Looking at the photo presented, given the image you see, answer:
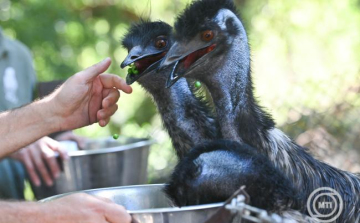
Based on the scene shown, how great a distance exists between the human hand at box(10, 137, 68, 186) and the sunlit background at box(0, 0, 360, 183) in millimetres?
977

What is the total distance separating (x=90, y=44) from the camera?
6617mm

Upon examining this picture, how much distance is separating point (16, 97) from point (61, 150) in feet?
2.71

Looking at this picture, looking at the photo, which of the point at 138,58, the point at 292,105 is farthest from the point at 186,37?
the point at 292,105

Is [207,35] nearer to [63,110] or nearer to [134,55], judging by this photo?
[134,55]

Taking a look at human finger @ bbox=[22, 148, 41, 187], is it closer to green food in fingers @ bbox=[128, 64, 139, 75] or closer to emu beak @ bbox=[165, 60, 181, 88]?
green food in fingers @ bbox=[128, 64, 139, 75]

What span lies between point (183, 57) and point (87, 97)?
1.63ft

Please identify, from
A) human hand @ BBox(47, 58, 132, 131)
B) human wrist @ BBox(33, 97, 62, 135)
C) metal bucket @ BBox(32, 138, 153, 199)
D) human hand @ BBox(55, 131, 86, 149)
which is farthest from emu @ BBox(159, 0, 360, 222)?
human hand @ BBox(55, 131, 86, 149)

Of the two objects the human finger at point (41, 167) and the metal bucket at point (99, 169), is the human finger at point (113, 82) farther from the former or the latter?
the human finger at point (41, 167)

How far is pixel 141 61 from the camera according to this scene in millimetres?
2416

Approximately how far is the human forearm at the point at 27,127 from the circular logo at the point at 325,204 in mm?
945

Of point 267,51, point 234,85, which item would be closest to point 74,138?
point 234,85

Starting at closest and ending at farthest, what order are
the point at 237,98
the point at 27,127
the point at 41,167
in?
the point at 237,98 < the point at 27,127 < the point at 41,167

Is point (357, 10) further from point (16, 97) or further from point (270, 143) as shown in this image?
point (270, 143)

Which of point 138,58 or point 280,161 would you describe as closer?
point 280,161
